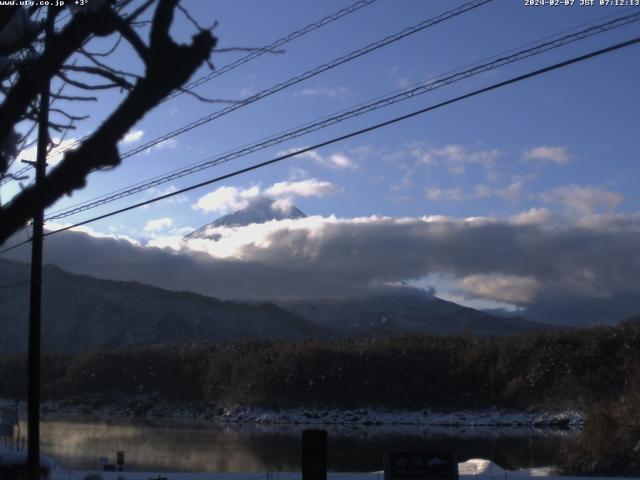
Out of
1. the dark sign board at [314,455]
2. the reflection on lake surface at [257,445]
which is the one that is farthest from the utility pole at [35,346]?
the reflection on lake surface at [257,445]

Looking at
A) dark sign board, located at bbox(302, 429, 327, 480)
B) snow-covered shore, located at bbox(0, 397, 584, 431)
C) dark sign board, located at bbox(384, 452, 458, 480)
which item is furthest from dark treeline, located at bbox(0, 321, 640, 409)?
dark sign board, located at bbox(302, 429, 327, 480)

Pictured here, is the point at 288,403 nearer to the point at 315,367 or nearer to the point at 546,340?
the point at 315,367

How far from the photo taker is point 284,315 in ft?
566

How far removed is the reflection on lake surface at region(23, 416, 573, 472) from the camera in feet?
105

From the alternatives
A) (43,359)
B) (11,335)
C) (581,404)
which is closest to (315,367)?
(581,404)

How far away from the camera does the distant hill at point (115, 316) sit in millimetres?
134250

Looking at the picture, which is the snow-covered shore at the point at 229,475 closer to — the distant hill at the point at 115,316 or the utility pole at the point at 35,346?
the utility pole at the point at 35,346

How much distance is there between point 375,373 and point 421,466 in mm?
66262

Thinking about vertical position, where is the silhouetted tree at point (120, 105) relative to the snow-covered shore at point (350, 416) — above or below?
above

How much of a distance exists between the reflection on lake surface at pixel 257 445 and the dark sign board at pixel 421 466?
18072 mm

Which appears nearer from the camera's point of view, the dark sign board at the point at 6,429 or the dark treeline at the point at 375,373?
the dark sign board at the point at 6,429

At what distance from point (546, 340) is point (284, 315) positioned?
10088cm

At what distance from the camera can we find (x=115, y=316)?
465 ft

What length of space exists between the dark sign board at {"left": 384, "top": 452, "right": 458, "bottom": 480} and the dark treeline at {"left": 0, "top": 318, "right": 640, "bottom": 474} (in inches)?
→ 1997
